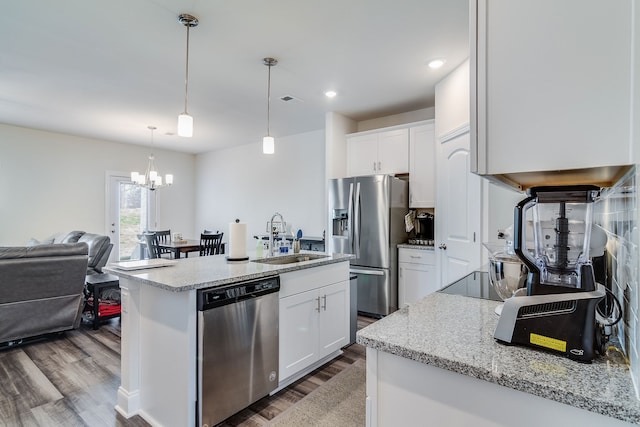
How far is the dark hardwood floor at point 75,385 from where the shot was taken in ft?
6.45

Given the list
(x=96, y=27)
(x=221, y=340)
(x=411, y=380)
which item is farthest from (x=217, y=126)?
(x=411, y=380)

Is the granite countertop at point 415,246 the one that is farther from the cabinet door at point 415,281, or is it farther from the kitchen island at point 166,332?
the kitchen island at point 166,332

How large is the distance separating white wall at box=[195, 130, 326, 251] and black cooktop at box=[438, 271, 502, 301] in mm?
3568

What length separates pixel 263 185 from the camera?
20.4 feet

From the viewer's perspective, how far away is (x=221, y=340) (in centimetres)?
182

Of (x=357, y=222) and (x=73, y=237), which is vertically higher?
(x=357, y=222)

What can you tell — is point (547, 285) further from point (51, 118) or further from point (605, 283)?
point (51, 118)

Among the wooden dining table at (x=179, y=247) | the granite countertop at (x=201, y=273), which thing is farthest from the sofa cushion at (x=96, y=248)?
the granite countertop at (x=201, y=273)

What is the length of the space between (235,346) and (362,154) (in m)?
3.19

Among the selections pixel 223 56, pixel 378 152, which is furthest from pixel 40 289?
pixel 378 152

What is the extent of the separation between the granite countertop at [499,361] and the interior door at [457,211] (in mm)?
1894

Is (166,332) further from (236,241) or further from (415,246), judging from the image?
(415,246)

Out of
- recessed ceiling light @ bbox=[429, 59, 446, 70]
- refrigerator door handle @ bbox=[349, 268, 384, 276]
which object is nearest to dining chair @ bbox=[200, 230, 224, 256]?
refrigerator door handle @ bbox=[349, 268, 384, 276]

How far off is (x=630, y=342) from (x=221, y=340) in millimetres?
1740
